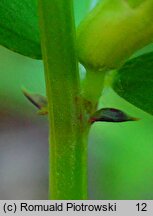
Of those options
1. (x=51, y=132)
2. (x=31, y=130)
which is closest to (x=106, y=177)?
(x=31, y=130)

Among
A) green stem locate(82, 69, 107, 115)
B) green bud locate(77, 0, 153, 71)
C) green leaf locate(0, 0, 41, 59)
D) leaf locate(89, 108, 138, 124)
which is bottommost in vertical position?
leaf locate(89, 108, 138, 124)

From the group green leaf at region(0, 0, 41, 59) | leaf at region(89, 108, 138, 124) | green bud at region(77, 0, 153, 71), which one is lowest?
leaf at region(89, 108, 138, 124)

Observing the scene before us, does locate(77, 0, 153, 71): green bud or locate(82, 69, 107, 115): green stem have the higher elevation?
locate(77, 0, 153, 71): green bud

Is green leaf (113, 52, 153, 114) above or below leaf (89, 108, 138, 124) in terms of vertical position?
above
